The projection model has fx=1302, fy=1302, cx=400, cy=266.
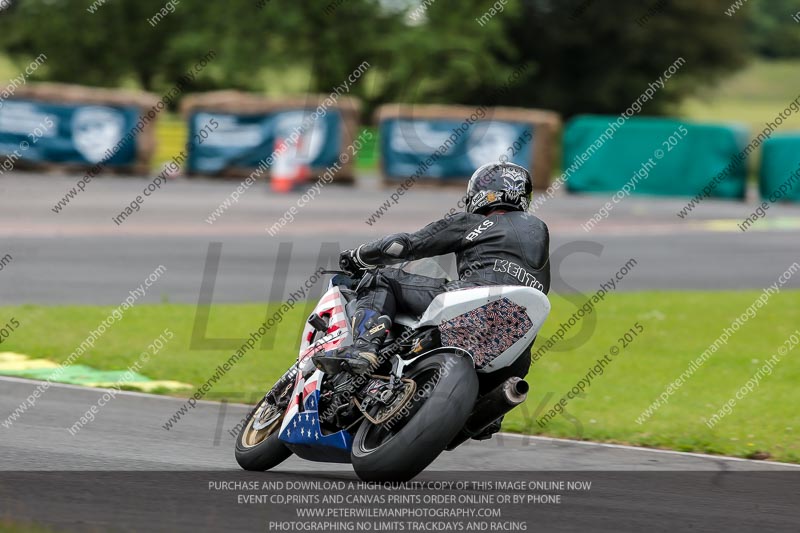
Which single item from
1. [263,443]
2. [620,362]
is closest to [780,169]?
[620,362]

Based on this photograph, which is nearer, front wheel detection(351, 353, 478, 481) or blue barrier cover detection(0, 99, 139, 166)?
front wheel detection(351, 353, 478, 481)

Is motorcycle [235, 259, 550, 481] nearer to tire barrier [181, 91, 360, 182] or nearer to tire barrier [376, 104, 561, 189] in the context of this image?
tire barrier [181, 91, 360, 182]

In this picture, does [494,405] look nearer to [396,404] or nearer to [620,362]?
[396,404]

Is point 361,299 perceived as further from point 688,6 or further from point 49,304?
point 688,6

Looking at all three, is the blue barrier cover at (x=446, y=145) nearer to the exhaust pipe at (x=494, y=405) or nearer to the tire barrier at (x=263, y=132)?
the tire barrier at (x=263, y=132)

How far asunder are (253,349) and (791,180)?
2188 centimetres

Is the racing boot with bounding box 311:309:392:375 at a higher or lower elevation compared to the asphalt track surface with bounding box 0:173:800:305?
higher

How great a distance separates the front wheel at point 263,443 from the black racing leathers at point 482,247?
3.55 ft

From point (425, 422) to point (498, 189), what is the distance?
1.50m

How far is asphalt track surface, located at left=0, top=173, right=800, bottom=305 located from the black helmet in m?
8.38

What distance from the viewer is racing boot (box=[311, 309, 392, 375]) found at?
6637 millimetres

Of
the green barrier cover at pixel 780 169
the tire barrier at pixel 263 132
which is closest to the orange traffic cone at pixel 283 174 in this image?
the tire barrier at pixel 263 132

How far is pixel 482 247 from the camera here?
273 inches

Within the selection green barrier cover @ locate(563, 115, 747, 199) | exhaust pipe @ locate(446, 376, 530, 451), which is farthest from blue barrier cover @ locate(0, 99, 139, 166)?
exhaust pipe @ locate(446, 376, 530, 451)
